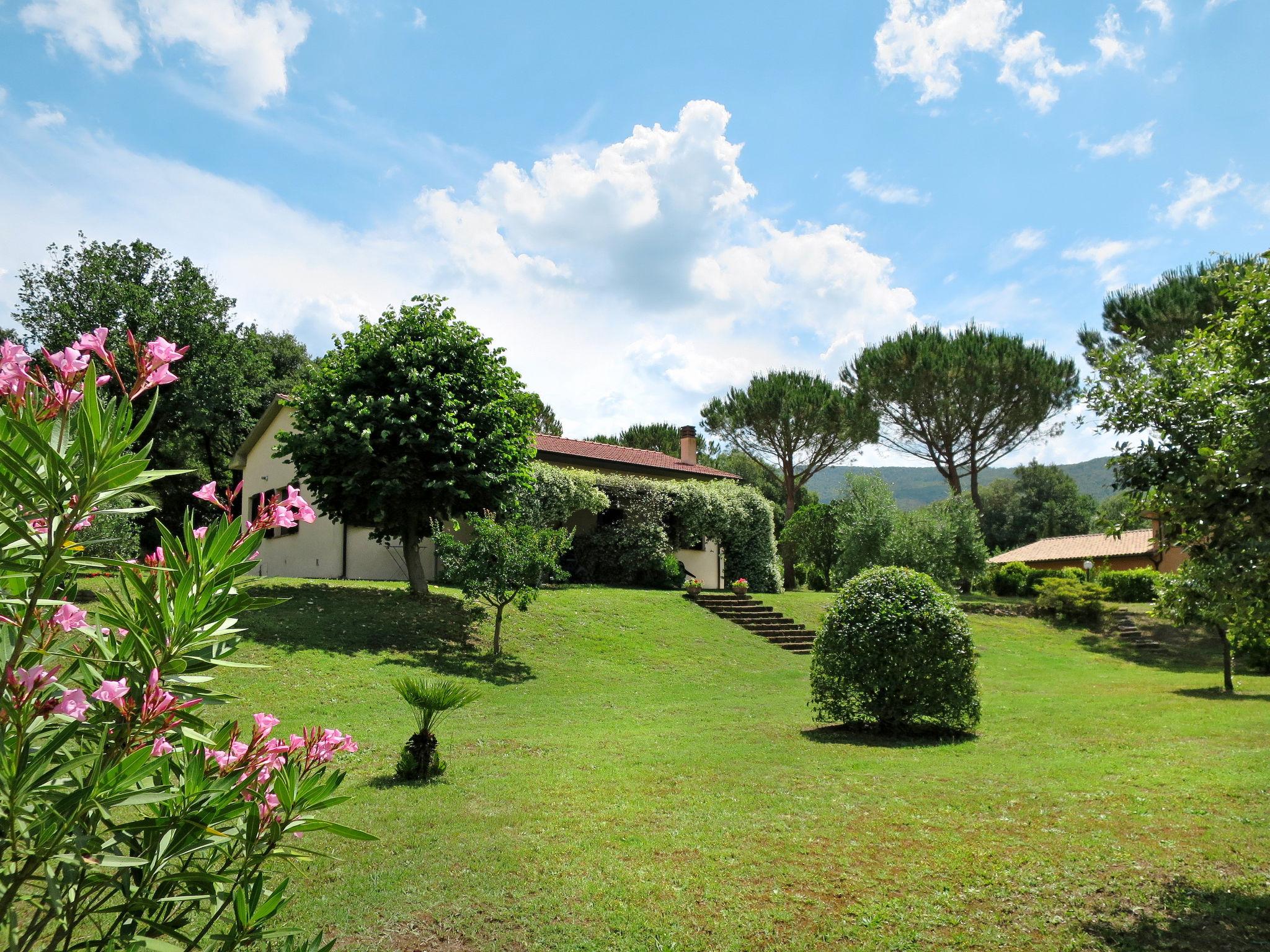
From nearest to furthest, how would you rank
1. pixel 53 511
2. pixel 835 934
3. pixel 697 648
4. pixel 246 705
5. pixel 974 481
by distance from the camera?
pixel 53 511 → pixel 835 934 → pixel 246 705 → pixel 697 648 → pixel 974 481

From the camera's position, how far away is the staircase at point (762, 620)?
68.6 ft

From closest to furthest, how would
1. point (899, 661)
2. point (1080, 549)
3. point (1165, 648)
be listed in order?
point (899, 661), point (1165, 648), point (1080, 549)

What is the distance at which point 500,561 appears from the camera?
1477 cm

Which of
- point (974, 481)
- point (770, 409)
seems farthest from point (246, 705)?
point (974, 481)

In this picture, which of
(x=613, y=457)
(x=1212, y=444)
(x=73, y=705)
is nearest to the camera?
(x=73, y=705)

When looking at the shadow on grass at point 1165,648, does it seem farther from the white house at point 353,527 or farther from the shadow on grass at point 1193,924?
the shadow on grass at point 1193,924

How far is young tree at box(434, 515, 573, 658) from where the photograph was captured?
14719 millimetres

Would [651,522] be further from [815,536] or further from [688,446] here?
[815,536]

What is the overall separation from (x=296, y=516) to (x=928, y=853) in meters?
5.13

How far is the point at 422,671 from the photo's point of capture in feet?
44.8

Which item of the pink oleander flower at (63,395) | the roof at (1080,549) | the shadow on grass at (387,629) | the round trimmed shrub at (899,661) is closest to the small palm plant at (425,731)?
the round trimmed shrub at (899,661)

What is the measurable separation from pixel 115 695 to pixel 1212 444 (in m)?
6.05

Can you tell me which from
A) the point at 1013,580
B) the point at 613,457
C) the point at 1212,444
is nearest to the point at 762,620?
the point at 613,457

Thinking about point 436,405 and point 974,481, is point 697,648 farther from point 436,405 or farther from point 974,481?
point 974,481
